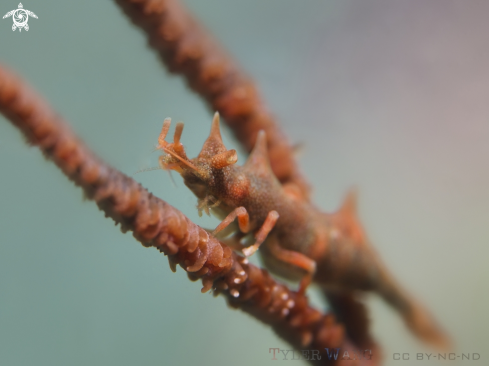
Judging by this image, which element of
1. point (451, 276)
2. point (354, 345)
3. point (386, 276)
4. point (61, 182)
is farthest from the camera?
point (451, 276)

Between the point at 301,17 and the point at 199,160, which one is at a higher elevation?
the point at 301,17

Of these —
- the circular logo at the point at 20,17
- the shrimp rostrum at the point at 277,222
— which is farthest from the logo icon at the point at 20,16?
the shrimp rostrum at the point at 277,222

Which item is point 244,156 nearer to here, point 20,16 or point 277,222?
point 277,222

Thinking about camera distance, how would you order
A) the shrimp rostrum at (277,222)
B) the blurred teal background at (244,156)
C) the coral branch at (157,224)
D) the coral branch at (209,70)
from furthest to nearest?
the blurred teal background at (244,156), the shrimp rostrum at (277,222), the coral branch at (209,70), the coral branch at (157,224)

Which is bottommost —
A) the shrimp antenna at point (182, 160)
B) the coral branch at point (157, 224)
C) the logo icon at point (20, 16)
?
the coral branch at point (157, 224)

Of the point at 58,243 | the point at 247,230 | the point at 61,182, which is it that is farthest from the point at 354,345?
the point at 58,243

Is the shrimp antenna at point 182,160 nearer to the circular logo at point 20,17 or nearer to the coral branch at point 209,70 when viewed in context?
the coral branch at point 209,70

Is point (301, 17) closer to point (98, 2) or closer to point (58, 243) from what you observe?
point (98, 2)
